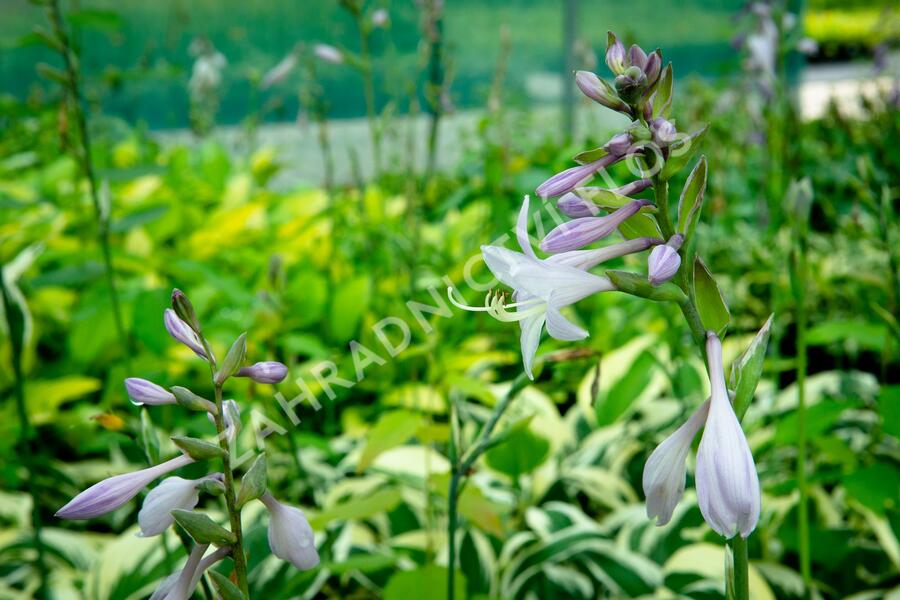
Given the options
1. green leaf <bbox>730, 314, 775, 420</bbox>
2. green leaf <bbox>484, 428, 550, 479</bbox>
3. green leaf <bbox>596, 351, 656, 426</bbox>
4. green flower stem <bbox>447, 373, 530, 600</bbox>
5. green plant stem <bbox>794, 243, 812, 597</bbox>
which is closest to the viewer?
green leaf <bbox>730, 314, 775, 420</bbox>

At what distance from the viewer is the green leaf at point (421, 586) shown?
3.74 feet

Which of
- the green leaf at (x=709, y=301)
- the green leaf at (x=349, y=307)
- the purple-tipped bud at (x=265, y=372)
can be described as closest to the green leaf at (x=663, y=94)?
the green leaf at (x=709, y=301)

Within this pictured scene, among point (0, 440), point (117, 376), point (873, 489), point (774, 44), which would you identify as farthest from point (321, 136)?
point (873, 489)

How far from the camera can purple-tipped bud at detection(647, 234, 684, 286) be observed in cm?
52

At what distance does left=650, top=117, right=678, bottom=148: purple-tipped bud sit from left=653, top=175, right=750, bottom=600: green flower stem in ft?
0.09

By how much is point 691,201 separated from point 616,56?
0.11 metres

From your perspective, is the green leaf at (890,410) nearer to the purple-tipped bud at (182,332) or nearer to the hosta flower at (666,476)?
the hosta flower at (666,476)

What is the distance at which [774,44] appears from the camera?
8.35 ft

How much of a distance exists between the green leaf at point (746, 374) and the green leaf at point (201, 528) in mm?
353

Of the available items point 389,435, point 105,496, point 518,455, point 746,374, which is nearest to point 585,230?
point 746,374

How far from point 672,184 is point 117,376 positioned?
1.41 m

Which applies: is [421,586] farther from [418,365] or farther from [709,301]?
[418,365]

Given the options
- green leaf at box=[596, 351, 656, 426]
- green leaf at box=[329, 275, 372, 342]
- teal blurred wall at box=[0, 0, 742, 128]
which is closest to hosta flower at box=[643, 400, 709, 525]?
green leaf at box=[596, 351, 656, 426]

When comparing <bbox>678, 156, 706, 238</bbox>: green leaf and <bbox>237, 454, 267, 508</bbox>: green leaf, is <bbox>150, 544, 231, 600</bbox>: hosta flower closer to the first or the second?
<bbox>237, 454, 267, 508</bbox>: green leaf
